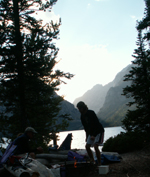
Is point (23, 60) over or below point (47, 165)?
over

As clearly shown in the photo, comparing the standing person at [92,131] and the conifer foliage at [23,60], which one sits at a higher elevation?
the conifer foliage at [23,60]

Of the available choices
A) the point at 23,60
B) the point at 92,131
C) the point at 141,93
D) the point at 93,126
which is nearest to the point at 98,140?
the point at 92,131

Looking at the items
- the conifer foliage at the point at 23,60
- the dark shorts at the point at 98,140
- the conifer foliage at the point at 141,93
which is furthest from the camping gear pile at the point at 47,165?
the conifer foliage at the point at 141,93

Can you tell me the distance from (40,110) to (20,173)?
26.2ft

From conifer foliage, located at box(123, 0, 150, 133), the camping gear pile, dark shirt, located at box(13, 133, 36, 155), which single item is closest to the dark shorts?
the camping gear pile

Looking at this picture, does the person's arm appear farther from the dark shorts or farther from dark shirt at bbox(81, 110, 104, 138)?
the dark shorts

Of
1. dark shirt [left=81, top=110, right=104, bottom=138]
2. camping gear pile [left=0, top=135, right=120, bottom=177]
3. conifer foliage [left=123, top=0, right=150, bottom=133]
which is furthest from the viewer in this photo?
conifer foliage [left=123, top=0, right=150, bottom=133]

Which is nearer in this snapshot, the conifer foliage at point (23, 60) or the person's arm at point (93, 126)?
the person's arm at point (93, 126)

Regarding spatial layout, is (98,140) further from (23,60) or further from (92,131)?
(23,60)

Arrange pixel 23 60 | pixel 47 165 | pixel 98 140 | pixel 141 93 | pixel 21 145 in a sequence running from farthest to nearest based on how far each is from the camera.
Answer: pixel 141 93
pixel 23 60
pixel 47 165
pixel 98 140
pixel 21 145

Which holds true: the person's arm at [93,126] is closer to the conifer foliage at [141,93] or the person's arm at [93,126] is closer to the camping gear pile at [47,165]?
the camping gear pile at [47,165]

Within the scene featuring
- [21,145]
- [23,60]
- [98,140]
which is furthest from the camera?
[23,60]

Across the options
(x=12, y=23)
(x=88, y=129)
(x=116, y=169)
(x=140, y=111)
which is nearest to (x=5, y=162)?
(x=88, y=129)

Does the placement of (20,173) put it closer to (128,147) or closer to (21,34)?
(128,147)
